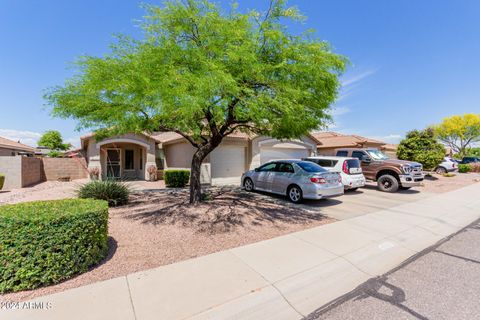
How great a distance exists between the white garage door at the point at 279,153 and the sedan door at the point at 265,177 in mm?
5312

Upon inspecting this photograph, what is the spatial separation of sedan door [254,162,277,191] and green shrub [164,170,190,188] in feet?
14.9

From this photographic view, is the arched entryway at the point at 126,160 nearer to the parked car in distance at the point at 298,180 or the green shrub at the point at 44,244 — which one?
the parked car in distance at the point at 298,180

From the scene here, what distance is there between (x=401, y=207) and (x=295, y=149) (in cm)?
963

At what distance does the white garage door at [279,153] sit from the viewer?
53.6 ft

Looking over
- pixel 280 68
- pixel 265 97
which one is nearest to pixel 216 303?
pixel 265 97

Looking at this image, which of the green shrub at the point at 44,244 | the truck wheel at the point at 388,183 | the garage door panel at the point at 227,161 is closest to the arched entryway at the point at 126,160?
the garage door panel at the point at 227,161

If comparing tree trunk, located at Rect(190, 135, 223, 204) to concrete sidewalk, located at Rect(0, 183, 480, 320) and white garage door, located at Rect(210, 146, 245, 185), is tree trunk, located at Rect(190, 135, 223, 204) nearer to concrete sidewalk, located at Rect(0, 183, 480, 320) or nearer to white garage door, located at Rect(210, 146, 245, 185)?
concrete sidewalk, located at Rect(0, 183, 480, 320)

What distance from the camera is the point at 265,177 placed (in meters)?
10.4

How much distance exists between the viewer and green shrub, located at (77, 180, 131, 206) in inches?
308

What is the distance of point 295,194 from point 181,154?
9.07 m

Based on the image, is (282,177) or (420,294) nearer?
(420,294)

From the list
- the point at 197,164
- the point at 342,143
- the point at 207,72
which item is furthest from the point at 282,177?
the point at 342,143

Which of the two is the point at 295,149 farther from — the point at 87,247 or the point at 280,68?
the point at 87,247

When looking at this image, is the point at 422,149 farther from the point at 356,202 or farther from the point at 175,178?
the point at 175,178
